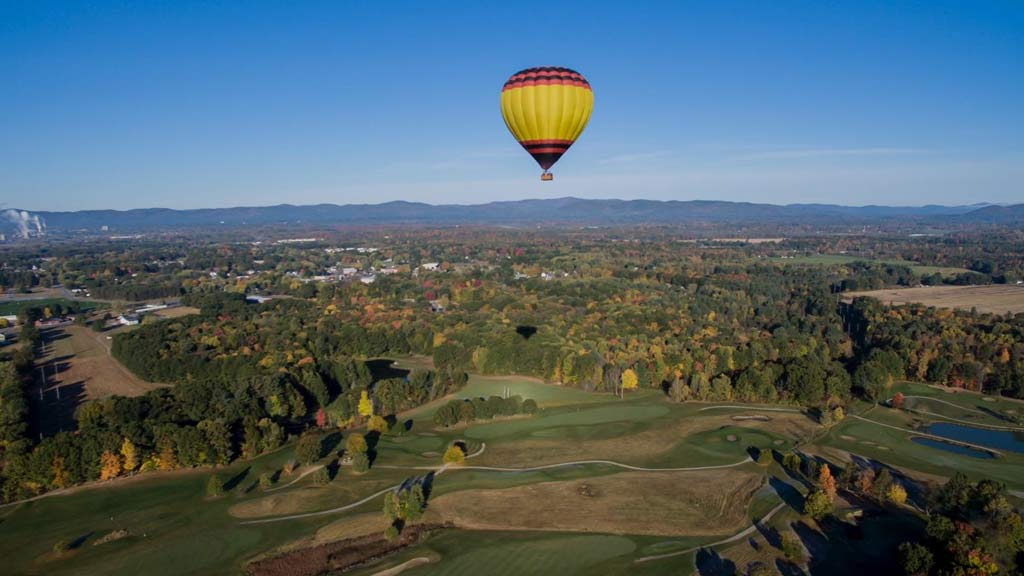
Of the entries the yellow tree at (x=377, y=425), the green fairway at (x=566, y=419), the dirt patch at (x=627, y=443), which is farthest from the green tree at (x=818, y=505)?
the yellow tree at (x=377, y=425)

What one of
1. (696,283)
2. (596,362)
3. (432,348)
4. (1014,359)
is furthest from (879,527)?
(696,283)

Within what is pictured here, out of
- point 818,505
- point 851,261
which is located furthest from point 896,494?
point 851,261

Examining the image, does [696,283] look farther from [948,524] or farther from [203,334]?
[948,524]

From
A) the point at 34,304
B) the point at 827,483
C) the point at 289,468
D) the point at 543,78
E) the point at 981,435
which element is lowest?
the point at 981,435

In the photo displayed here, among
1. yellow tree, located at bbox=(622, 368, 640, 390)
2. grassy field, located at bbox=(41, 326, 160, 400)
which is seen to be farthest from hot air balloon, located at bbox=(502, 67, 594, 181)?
grassy field, located at bbox=(41, 326, 160, 400)

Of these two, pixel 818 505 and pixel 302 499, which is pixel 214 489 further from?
pixel 818 505

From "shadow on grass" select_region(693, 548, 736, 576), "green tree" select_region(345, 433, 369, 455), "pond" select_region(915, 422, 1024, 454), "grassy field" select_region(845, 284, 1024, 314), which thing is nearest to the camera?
"shadow on grass" select_region(693, 548, 736, 576)

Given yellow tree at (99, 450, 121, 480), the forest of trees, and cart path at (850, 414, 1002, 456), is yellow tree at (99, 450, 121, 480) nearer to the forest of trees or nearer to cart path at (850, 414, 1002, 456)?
the forest of trees

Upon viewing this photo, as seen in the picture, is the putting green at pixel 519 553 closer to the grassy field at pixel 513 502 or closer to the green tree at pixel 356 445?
the grassy field at pixel 513 502
